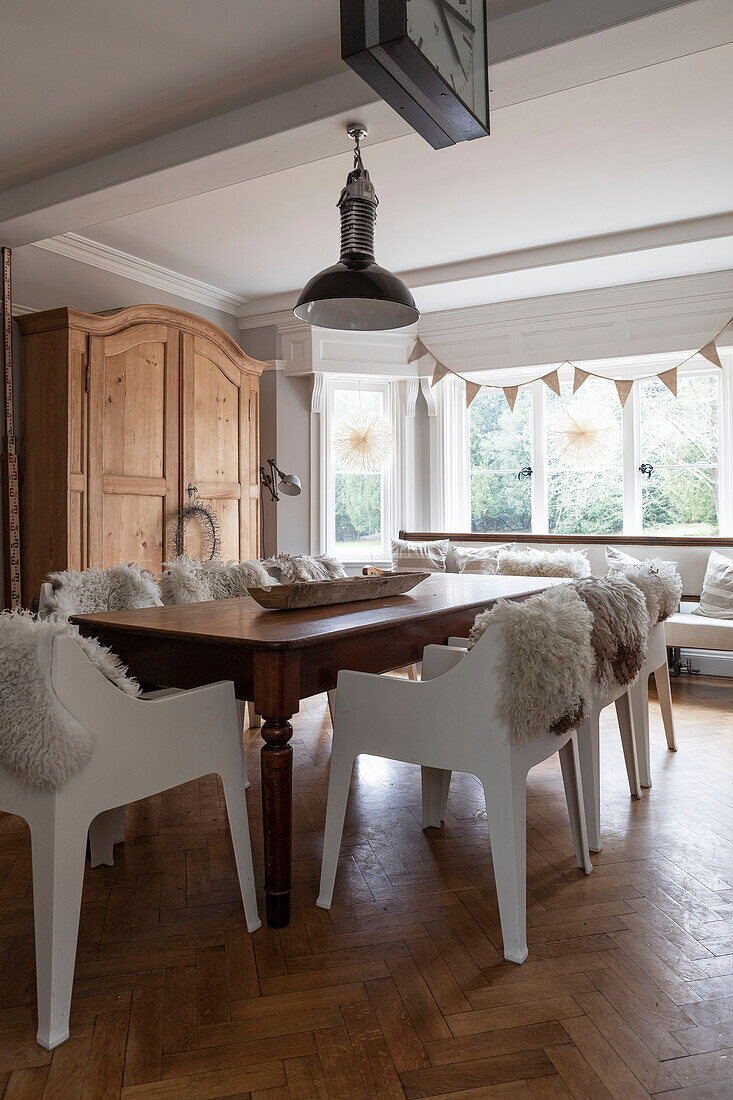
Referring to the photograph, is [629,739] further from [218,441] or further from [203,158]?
[218,441]

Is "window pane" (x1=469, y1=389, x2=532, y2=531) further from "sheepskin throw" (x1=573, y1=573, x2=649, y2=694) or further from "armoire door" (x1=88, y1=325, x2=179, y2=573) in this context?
"sheepskin throw" (x1=573, y1=573, x2=649, y2=694)

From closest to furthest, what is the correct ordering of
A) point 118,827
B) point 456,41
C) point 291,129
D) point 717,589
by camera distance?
point 456,41
point 118,827
point 291,129
point 717,589

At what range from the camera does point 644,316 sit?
5.02 m

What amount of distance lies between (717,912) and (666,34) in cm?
254

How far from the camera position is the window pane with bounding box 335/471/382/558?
5.88m

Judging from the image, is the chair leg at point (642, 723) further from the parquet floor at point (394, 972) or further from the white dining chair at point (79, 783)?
the white dining chair at point (79, 783)

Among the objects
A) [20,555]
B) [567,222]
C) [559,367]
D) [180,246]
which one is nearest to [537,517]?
[559,367]

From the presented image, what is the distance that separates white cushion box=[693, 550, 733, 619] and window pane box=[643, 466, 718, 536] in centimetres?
53

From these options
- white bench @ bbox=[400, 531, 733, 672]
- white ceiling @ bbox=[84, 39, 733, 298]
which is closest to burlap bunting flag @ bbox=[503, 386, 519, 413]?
white bench @ bbox=[400, 531, 733, 672]

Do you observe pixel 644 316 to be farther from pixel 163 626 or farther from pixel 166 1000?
pixel 166 1000

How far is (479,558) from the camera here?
5.16m

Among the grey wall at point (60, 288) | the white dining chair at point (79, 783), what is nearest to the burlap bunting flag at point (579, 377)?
the grey wall at point (60, 288)

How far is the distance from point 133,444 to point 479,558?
7.94 feet

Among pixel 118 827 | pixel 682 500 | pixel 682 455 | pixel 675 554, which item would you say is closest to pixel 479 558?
pixel 675 554
